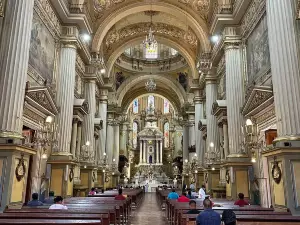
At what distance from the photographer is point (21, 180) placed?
7234 millimetres

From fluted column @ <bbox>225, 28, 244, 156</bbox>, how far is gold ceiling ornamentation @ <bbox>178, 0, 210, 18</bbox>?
20.5 feet

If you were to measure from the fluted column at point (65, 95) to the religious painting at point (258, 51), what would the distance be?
758 centimetres

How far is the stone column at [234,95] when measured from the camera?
38.7 feet

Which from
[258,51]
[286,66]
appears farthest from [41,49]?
[286,66]

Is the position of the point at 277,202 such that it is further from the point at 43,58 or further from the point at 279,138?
the point at 43,58

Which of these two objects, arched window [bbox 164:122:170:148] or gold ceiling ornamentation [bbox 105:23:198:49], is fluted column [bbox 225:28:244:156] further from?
arched window [bbox 164:122:170:148]

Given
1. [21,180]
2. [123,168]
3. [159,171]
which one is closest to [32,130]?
[21,180]

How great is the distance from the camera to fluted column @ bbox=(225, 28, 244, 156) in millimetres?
11812

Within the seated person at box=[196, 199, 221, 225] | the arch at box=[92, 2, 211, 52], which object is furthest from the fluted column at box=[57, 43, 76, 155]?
the seated person at box=[196, 199, 221, 225]

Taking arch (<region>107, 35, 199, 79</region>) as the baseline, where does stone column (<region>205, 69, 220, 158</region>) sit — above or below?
below

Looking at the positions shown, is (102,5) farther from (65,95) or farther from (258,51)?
(258,51)

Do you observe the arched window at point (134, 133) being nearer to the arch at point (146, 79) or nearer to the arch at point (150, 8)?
the arch at point (146, 79)

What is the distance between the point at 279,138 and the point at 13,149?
628 cm

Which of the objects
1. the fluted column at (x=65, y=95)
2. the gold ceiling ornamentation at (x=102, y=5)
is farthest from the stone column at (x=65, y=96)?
the gold ceiling ornamentation at (x=102, y=5)
